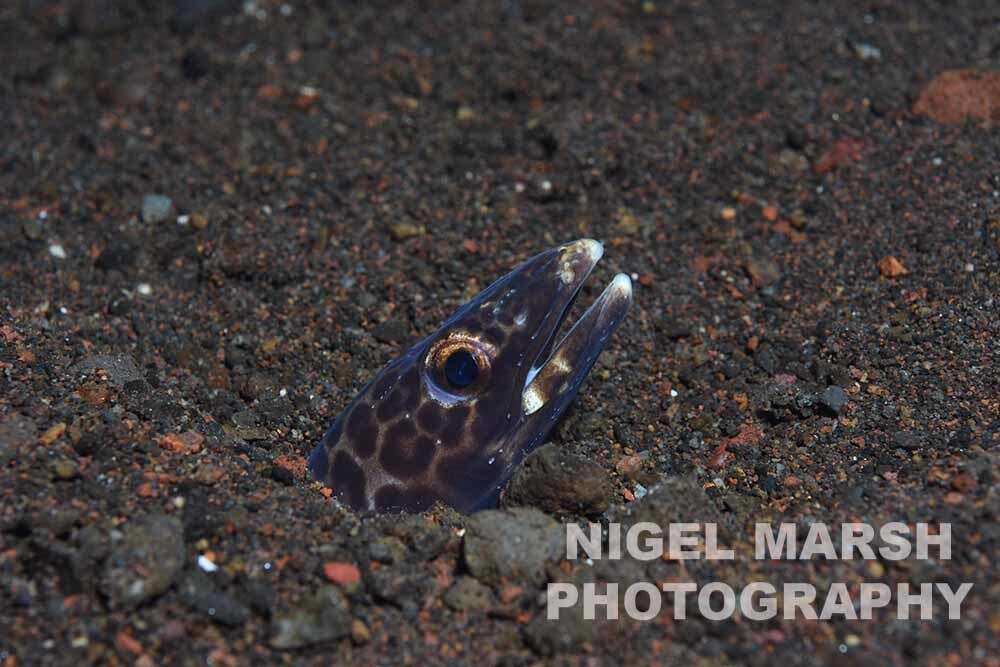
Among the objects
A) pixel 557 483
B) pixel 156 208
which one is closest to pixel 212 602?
pixel 557 483

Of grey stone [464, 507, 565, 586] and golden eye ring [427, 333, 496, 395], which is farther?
golden eye ring [427, 333, 496, 395]

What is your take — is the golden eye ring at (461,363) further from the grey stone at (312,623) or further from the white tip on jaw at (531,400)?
the grey stone at (312,623)

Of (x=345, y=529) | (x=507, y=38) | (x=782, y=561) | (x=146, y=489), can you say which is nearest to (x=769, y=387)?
(x=782, y=561)

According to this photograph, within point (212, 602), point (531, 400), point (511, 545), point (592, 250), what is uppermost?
point (592, 250)

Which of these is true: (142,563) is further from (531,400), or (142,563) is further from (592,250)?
(592,250)

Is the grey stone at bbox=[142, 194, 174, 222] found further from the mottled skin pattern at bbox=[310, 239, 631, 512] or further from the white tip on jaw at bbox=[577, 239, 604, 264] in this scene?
the white tip on jaw at bbox=[577, 239, 604, 264]

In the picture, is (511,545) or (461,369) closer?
(511,545)

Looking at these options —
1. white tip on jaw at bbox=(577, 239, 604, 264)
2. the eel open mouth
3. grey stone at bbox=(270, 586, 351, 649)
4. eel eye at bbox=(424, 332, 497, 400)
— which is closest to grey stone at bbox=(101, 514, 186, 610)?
grey stone at bbox=(270, 586, 351, 649)
